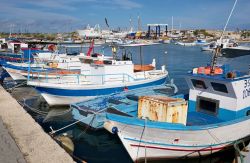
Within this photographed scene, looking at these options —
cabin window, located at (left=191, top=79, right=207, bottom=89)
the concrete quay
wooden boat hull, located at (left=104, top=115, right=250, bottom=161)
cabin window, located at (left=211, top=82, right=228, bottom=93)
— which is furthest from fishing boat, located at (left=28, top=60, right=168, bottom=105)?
cabin window, located at (left=211, top=82, right=228, bottom=93)

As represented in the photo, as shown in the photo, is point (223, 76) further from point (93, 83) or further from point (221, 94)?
point (93, 83)

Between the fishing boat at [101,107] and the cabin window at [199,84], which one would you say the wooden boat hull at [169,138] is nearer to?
the fishing boat at [101,107]

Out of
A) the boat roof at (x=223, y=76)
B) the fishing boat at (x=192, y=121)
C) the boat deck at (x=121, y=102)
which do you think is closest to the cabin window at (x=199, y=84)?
the fishing boat at (x=192, y=121)

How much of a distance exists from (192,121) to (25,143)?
5721 mm

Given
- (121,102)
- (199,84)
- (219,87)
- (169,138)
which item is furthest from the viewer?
(121,102)

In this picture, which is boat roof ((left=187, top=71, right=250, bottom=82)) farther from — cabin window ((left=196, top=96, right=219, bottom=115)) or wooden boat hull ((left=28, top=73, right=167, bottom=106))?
wooden boat hull ((left=28, top=73, right=167, bottom=106))

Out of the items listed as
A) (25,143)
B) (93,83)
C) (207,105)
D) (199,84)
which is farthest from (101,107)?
(93,83)

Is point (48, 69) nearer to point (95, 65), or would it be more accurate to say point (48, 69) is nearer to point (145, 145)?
point (95, 65)

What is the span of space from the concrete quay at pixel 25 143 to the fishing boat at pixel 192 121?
7.04ft

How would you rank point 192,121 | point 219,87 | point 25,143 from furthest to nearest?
point 192,121 → point 219,87 → point 25,143

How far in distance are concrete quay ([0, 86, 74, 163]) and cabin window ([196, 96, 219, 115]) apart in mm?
5696

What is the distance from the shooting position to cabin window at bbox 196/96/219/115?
33.7 feet

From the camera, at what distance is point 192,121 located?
395 inches

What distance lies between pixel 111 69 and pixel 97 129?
5.73 m
